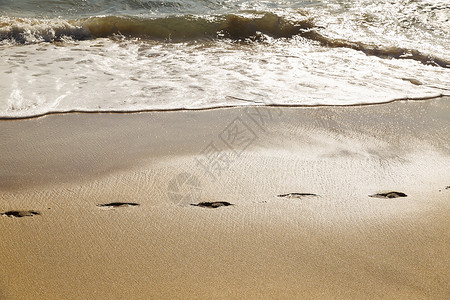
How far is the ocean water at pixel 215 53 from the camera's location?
13.0 ft

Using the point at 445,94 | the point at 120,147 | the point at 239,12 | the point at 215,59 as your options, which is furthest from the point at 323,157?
the point at 239,12

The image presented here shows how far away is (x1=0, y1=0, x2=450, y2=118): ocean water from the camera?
3.95 metres

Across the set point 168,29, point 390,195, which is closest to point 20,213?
point 390,195

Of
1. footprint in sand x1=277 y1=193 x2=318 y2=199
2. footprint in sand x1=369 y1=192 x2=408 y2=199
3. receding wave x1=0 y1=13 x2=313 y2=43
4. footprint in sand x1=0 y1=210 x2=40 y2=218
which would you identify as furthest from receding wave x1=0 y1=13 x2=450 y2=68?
footprint in sand x1=0 y1=210 x2=40 y2=218

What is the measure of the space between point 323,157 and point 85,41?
16.6ft

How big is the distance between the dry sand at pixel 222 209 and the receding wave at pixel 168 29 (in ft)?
12.2

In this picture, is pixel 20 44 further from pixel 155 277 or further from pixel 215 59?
pixel 155 277

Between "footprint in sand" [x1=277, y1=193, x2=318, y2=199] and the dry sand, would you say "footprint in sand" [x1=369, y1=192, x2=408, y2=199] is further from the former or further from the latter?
"footprint in sand" [x1=277, y1=193, x2=318, y2=199]

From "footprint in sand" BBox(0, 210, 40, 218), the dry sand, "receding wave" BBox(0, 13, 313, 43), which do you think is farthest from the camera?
"receding wave" BBox(0, 13, 313, 43)

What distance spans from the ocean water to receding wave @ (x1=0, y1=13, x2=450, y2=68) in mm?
19

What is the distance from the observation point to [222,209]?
7.08 feet

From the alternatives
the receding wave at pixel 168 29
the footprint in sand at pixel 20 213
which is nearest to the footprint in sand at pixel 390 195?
the footprint in sand at pixel 20 213

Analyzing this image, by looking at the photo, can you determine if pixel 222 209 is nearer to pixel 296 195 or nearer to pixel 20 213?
pixel 296 195

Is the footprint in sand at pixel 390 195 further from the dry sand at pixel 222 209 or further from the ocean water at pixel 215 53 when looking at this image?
the ocean water at pixel 215 53
